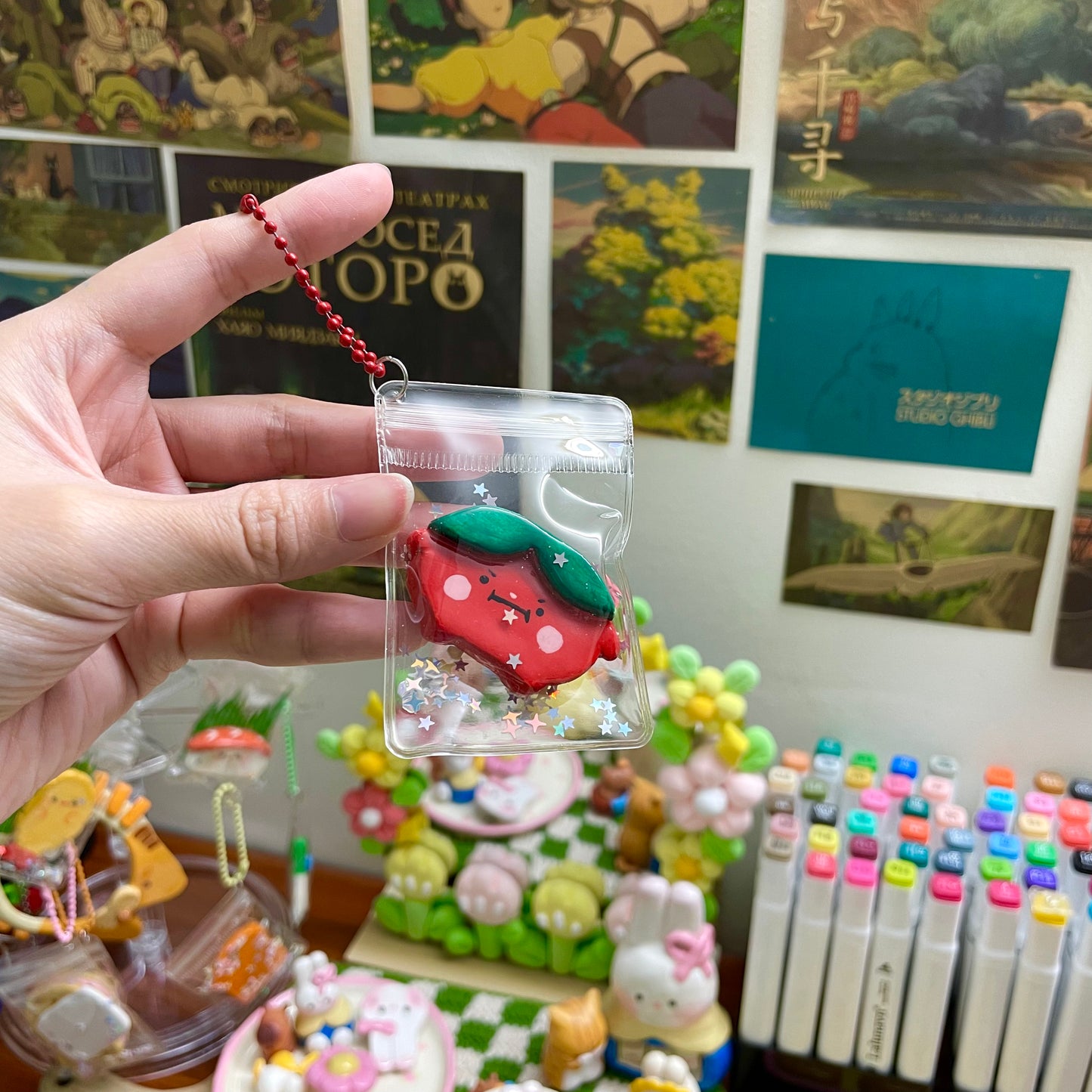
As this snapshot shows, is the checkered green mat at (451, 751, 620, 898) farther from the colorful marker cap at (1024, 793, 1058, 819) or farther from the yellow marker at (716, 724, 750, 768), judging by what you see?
the colorful marker cap at (1024, 793, 1058, 819)

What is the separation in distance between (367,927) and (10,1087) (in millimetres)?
337

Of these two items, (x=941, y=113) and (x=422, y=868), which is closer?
(x=941, y=113)

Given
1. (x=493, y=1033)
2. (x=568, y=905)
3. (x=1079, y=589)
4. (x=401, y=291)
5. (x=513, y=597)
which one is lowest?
(x=493, y=1033)

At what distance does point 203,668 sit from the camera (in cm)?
96

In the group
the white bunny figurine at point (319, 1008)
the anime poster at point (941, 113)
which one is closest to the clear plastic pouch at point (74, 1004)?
the white bunny figurine at point (319, 1008)

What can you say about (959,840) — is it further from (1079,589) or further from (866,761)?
(1079,589)

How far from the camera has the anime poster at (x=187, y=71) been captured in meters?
0.86

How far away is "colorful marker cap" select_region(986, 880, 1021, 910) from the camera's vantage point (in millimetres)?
766

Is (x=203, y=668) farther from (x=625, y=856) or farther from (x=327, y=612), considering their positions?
(x=625, y=856)

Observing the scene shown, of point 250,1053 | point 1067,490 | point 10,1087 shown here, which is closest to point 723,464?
point 1067,490

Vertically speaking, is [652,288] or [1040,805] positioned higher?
[652,288]

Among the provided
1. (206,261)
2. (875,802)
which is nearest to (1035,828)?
(875,802)

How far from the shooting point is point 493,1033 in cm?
89

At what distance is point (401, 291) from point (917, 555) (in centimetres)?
53
